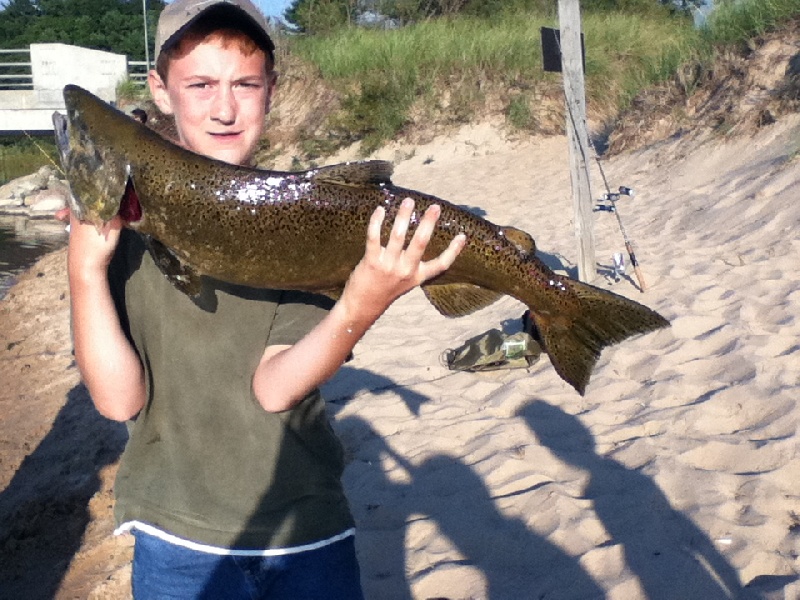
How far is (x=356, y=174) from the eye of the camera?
80.4 inches

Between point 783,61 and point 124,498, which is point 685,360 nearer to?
point 124,498

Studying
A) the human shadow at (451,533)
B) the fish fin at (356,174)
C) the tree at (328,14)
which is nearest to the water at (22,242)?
the human shadow at (451,533)

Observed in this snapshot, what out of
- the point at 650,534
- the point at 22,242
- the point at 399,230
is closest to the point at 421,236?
the point at 399,230

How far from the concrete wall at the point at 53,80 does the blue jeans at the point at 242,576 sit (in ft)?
92.9

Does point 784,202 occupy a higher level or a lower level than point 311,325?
lower

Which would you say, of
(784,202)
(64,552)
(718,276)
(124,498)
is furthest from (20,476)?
(784,202)

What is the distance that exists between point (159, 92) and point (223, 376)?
0.83 m

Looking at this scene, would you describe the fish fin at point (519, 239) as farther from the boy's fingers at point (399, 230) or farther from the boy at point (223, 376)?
the boy's fingers at point (399, 230)

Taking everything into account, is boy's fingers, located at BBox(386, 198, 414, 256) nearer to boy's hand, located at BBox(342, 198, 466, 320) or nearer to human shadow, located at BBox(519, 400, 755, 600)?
boy's hand, located at BBox(342, 198, 466, 320)

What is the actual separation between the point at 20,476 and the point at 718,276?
5879 millimetres

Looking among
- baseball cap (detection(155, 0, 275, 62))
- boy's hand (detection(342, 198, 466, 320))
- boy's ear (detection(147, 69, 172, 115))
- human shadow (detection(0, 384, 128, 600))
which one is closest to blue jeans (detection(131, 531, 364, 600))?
boy's hand (detection(342, 198, 466, 320))

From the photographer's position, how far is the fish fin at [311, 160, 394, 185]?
204 centimetres

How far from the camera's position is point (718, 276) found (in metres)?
6.76

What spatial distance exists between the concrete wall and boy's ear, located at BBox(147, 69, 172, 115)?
1091 inches
